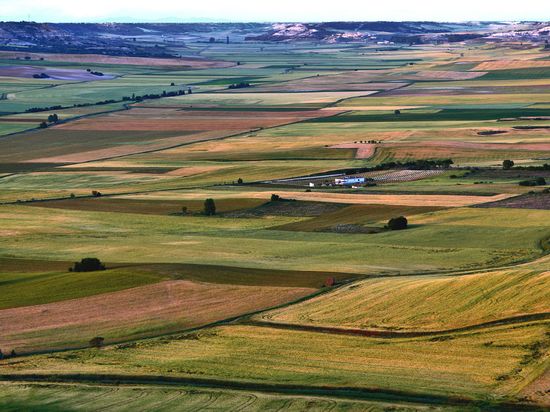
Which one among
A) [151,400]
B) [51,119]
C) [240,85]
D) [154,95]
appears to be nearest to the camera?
[151,400]

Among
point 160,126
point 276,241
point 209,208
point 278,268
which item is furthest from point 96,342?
point 160,126

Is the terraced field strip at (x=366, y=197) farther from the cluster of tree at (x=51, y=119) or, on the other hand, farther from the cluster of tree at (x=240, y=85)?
the cluster of tree at (x=240, y=85)

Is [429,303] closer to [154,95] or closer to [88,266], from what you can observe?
[88,266]

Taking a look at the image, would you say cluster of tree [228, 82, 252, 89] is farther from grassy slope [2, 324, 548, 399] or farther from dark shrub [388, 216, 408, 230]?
grassy slope [2, 324, 548, 399]

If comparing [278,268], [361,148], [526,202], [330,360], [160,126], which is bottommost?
[361,148]

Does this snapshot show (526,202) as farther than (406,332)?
Yes

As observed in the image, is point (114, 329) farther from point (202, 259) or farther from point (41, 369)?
point (202, 259)

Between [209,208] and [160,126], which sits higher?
[209,208]

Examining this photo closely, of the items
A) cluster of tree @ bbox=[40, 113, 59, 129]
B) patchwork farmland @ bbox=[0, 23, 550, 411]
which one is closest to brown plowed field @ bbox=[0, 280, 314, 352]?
patchwork farmland @ bbox=[0, 23, 550, 411]

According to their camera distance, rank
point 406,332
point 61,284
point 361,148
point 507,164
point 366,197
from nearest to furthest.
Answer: point 406,332
point 61,284
point 366,197
point 507,164
point 361,148
